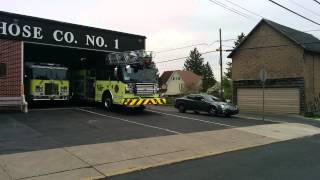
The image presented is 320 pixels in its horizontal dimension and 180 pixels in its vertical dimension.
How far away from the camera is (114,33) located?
86.7 ft

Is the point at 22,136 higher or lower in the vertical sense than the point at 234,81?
lower

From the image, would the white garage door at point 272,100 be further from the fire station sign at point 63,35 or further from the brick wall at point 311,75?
the fire station sign at point 63,35

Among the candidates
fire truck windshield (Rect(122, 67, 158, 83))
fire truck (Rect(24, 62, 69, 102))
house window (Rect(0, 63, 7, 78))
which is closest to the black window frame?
house window (Rect(0, 63, 7, 78))

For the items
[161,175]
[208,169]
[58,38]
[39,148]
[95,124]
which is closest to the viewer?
[161,175]

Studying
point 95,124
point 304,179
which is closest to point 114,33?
point 95,124

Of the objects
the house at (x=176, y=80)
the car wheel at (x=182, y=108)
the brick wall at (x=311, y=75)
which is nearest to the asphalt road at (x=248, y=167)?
the car wheel at (x=182, y=108)

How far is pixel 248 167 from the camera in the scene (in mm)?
10375

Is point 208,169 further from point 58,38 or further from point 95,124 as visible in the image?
point 58,38

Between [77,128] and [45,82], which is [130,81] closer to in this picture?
Answer: [45,82]

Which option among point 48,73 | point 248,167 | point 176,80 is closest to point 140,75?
point 48,73

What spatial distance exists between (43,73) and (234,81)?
19331 mm

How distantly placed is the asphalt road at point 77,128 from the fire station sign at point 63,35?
427 cm

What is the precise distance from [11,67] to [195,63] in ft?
332

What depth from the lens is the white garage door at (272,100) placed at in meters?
33.5
